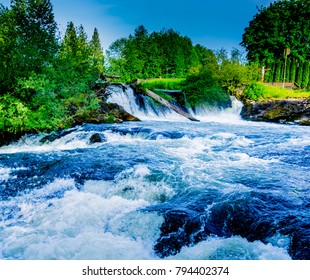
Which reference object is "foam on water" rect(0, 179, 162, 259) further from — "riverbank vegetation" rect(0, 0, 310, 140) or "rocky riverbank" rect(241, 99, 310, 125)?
"rocky riverbank" rect(241, 99, 310, 125)

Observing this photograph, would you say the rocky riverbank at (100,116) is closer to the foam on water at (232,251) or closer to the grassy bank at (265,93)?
the foam on water at (232,251)

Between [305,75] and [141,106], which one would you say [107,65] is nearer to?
[141,106]

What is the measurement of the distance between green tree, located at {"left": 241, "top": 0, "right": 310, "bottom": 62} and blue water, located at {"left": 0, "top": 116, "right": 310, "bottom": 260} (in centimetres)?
2658

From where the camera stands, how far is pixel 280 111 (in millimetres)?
21375

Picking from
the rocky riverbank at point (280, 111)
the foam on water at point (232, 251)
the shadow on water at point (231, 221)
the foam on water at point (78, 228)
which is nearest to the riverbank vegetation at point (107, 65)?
the rocky riverbank at point (280, 111)

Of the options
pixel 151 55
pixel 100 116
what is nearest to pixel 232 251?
pixel 100 116

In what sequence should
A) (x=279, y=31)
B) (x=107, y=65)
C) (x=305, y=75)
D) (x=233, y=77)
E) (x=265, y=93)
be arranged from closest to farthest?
1. (x=265, y=93)
2. (x=233, y=77)
3. (x=107, y=65)
4. (x=279, y=31)
5. (x=305, y=75)

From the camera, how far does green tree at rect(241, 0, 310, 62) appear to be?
31531mm

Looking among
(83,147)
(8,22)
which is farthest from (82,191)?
(8,22)

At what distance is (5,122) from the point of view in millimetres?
10703

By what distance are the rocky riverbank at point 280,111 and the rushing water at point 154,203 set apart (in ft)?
36.2

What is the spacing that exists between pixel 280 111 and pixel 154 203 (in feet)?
60.9

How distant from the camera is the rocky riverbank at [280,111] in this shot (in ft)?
66.5

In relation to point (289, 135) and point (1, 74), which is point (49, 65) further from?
point (289, 135)
